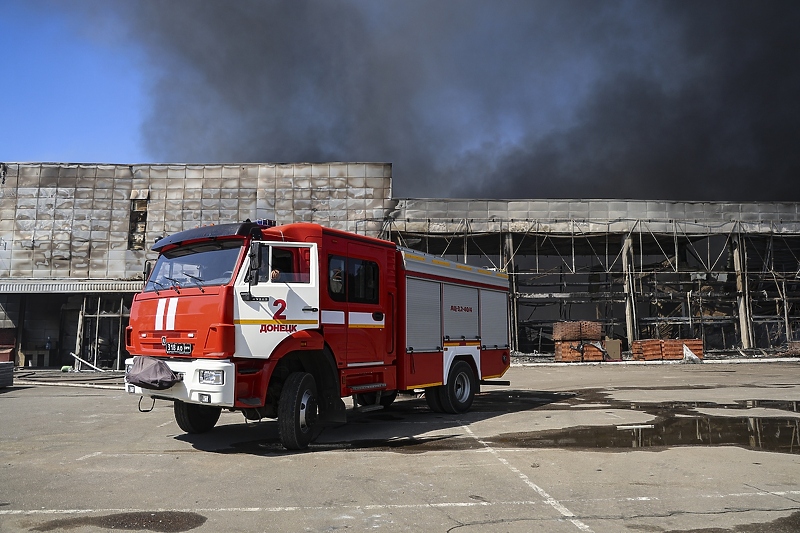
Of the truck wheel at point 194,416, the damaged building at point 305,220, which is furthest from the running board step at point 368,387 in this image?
the damaged building at point 305,220

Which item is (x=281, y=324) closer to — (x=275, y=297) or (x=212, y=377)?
(x=275, y=297)

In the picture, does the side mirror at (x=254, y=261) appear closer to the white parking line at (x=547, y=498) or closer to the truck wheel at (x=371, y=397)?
the truck wheel at (x=371, y=397)

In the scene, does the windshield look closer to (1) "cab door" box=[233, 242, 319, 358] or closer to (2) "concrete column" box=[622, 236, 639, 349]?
(1) "cab door" box=[233, 242, 319, 358]

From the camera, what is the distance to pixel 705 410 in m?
11.9

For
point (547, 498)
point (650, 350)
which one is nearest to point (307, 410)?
point (547, 498)

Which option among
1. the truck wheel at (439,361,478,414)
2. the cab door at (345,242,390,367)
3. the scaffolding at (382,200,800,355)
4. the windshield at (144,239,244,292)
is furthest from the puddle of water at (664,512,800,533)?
the scaffolding at (382,200,800,355)

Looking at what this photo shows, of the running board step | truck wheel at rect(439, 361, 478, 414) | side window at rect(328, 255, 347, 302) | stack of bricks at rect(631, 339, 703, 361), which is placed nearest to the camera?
side window at rect(328, 255, 347, 302)

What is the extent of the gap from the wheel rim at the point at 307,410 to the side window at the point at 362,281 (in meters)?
1.64

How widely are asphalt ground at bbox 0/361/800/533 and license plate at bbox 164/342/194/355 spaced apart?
1.40 m

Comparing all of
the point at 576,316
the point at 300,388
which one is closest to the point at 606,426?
the point at 300,388

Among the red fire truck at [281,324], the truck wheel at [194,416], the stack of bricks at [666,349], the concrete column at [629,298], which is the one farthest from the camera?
the concrete column at [629,298]

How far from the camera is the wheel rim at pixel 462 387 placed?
39.1ft

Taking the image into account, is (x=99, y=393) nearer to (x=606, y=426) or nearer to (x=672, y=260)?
(x=606, y=426)

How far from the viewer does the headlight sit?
24.1 feet
